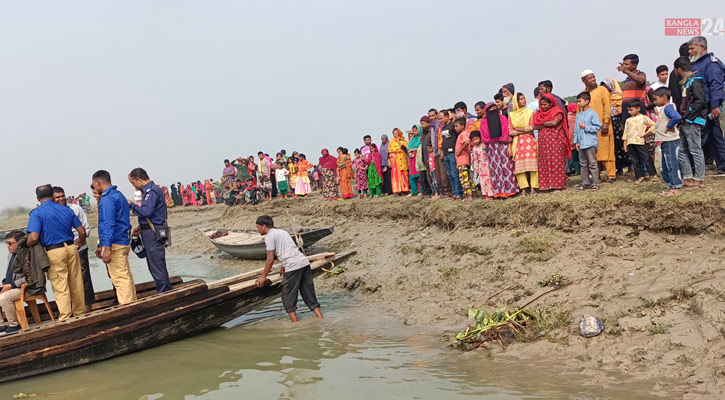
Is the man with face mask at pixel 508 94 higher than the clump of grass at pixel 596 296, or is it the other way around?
the man with face mask at pixel 508 94

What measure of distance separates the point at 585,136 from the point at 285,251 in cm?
533

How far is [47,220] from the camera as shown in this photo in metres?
6.09

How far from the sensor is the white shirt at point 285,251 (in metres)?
6.76

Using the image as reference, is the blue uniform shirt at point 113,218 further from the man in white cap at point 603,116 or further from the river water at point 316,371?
the man in white cap at point 603,116

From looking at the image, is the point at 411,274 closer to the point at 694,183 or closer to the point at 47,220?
the point at 694,183

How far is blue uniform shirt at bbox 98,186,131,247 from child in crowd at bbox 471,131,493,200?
20.5 feet

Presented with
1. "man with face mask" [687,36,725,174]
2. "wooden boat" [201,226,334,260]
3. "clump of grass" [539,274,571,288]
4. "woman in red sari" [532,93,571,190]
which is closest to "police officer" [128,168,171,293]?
"wooden boat" [201,226,334,260]

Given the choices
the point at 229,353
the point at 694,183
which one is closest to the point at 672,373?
the point at 694,183

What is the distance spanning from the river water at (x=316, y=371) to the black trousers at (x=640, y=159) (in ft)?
15.8

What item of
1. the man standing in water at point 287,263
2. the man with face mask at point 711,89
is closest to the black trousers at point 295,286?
the man standing in water at point 287,263

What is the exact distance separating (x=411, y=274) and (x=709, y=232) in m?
4.35

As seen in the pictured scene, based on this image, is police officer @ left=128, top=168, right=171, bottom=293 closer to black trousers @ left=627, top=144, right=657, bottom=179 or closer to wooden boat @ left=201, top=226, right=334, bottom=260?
wooden boat @ left=201, top=226, right=334, bottom=260

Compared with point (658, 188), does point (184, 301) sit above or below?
below

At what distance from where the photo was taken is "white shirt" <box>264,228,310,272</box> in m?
6.76
